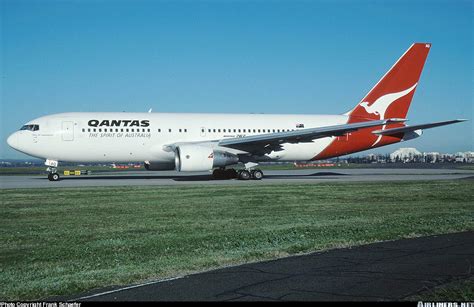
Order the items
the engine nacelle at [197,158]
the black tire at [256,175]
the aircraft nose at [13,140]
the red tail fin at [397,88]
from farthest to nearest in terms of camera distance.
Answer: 1. the red tail fin at [397,88]
2. the black tire at [256,175]
3. the aircraft nose at [13,140]
4. the engine nacelle at [197,158]

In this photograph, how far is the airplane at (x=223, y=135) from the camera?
97.1ft

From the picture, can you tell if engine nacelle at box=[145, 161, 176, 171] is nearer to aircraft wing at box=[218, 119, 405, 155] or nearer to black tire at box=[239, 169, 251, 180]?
aircraft wing at box=[218, 119, 405, 155]

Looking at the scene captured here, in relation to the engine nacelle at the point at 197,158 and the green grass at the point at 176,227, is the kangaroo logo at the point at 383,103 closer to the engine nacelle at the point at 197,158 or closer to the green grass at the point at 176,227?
the engine nacelle at the point at 197,158

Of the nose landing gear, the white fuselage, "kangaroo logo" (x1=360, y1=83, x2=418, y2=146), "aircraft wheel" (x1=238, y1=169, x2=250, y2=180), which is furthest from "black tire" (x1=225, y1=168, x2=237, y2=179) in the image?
the nose landing gear

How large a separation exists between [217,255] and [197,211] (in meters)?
6.53

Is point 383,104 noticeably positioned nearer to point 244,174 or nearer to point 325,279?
point 244,174

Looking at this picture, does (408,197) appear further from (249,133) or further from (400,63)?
(400,63)

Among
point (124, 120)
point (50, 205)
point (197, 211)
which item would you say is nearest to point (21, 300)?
point (197, 211)

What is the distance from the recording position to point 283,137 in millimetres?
29984

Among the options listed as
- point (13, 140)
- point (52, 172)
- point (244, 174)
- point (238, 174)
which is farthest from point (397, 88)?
point (13, 140)

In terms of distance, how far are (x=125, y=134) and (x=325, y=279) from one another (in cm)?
2452

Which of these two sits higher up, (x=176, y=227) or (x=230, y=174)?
(x=230, y=174)

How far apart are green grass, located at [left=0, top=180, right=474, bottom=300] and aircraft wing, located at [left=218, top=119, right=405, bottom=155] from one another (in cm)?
818
